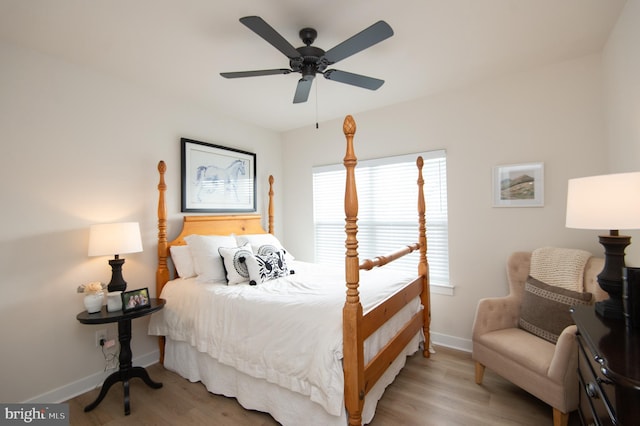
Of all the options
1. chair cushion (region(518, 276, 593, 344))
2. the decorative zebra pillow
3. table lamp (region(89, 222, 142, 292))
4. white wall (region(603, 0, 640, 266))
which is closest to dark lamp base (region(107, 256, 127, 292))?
table lamp (region(89, 222, 142, 292))

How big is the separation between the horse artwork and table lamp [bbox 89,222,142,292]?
99cm

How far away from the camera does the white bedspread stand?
1.66m

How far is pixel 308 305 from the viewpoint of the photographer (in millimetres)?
1889

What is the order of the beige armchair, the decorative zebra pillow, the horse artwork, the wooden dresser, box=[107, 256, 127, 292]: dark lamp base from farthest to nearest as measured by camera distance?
the horse artwork → the decorative zebra pillow → box=[107, 256, 127, 292]: dark lamp base → the beige armchair → the wooden dresser

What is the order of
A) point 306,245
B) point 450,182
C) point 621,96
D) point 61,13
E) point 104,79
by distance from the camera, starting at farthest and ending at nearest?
point 306,245 < point 450,182 < point 104,79 < point 621,96 < point 61,13

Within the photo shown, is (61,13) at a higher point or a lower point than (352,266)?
higher

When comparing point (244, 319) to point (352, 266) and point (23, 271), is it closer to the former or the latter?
point (352, 266)

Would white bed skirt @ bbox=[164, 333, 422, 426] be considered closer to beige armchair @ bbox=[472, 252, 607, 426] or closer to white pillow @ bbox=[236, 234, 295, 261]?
beige armchair @ bbox=[472, 252, 607, 426]

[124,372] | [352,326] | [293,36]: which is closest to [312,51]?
[293,36]

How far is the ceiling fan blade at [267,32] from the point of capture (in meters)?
1.47

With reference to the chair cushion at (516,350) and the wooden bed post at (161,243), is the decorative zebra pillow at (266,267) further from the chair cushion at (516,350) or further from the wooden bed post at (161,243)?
the chair cushion at (516,350)

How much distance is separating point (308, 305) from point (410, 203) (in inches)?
76.8

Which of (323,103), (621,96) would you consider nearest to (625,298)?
(621,96)

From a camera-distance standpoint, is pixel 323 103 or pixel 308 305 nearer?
pixel 308 305
